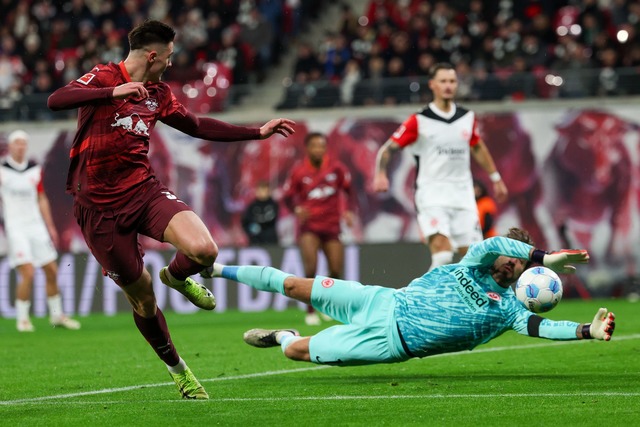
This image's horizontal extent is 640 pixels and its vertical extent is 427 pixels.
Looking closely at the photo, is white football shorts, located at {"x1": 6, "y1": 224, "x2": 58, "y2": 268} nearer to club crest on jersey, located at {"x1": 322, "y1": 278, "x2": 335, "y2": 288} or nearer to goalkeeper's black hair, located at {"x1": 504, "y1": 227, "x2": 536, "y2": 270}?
club crest on jersey, located at {"x1": 322, "y1": 278, "x2": 335, "y2": 288}

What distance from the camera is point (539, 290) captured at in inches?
308

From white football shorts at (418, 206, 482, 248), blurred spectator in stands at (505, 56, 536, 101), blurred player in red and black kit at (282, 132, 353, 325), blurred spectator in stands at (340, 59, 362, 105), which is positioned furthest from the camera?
blurred spectator in stands at (340, 59, 362, 105)

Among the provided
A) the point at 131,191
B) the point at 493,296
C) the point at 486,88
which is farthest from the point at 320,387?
the point at 486,88

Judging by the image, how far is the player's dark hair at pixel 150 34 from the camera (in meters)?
7.67

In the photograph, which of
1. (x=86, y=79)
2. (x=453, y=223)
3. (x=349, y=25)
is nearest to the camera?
(x=86, y=79)

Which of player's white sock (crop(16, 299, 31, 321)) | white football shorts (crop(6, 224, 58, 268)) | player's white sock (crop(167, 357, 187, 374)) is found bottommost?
player's white sock (crop(16, 299, 31, 321))

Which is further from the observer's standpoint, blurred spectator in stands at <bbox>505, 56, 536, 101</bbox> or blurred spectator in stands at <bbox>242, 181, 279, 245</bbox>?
blurred spectator in stands at <bbox>505, 56, 536, 101</bbox>

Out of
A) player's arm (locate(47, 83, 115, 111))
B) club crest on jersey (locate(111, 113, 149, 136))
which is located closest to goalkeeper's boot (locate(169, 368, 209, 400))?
club crest on jersey (locate(111, 113, 149, 136))

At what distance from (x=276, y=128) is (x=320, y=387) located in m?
1.82

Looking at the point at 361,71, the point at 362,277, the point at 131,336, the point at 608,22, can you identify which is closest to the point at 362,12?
the point at 361,71

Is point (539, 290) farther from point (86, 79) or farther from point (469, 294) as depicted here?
point (86, 79)

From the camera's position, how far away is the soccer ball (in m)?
7.80

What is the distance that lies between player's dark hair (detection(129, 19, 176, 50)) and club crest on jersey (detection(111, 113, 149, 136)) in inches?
18.6

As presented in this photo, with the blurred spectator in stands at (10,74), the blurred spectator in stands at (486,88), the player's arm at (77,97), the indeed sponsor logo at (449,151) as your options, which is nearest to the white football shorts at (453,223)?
the indeed sponsor logo at (449,151)
